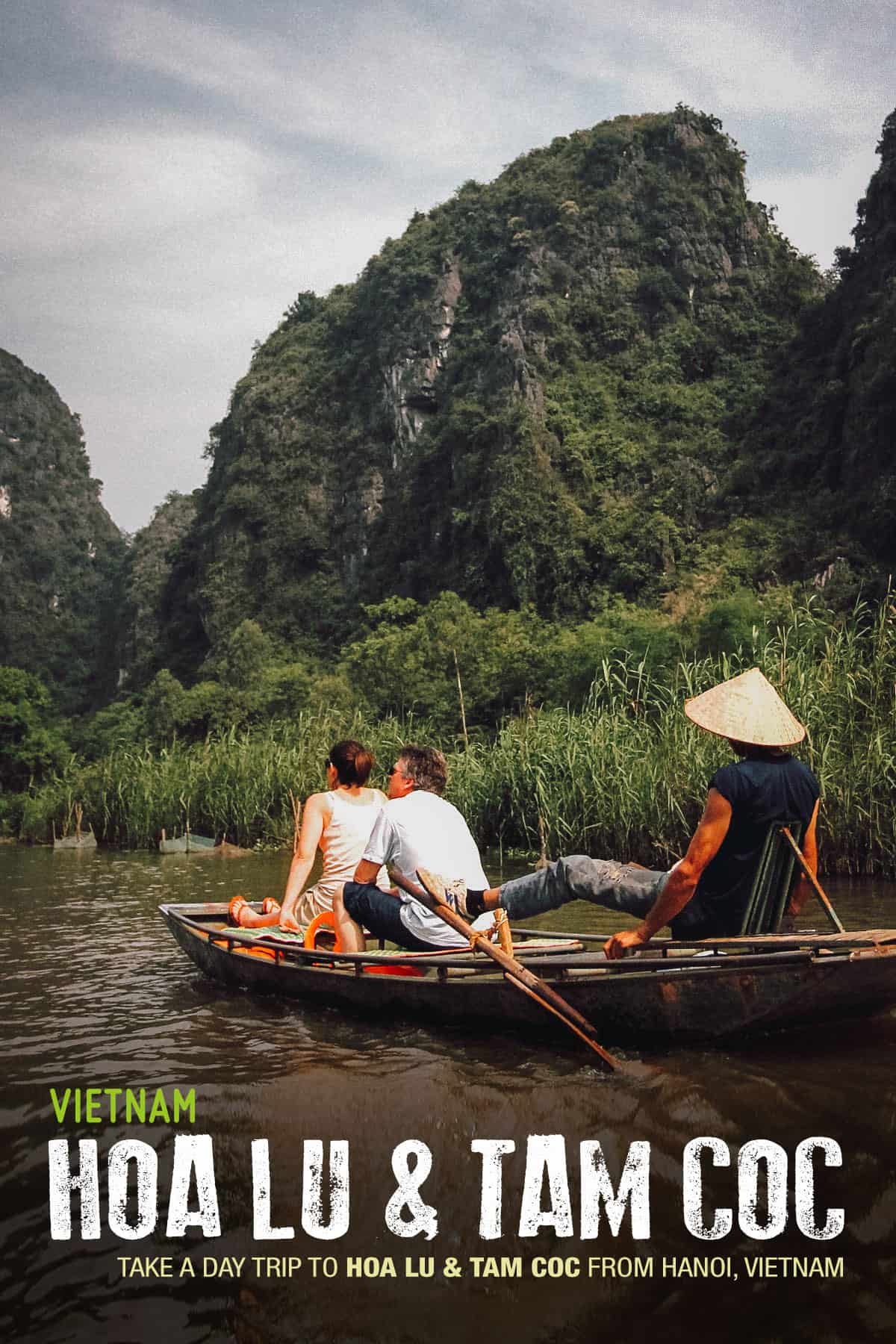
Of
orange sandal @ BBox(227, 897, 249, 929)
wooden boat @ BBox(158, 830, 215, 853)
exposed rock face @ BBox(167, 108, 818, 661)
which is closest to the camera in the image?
orange sandal @ BBox(227, 897, 249, 929)

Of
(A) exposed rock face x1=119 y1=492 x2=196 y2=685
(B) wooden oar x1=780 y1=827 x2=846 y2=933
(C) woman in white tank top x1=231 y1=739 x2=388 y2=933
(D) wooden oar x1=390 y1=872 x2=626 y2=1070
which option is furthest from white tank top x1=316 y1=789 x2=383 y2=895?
(A) exposed rock face x1=119 y1=492 x2=196 y2=685

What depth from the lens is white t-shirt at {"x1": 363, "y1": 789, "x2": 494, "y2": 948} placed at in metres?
4.81

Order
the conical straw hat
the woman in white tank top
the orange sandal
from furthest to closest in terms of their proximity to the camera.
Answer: the orange sandal
the woman in white tank top
the conical straw hat

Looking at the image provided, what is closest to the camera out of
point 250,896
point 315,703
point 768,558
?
point 250,896

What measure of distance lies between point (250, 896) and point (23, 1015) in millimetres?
4510

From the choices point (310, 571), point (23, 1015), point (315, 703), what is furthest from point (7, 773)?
point (23, 1015)

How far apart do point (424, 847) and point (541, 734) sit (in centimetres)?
716

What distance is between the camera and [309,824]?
221 inches

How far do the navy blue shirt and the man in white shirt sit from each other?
3.23ft

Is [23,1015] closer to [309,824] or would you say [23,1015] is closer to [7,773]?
[309,824]

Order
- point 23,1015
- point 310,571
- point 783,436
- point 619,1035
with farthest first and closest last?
point 310,571 → point 783,436 → point 23,1015 → point 619,1035

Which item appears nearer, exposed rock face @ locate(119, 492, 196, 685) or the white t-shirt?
the white t-shirt

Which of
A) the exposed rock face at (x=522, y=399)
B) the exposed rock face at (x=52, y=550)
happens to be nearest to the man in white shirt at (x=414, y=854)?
the exposed rock face at (x=522, y=399)

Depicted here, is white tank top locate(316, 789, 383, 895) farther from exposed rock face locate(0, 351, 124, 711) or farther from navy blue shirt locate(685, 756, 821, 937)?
exposed rock face locate(0, 351, 124, 711)
